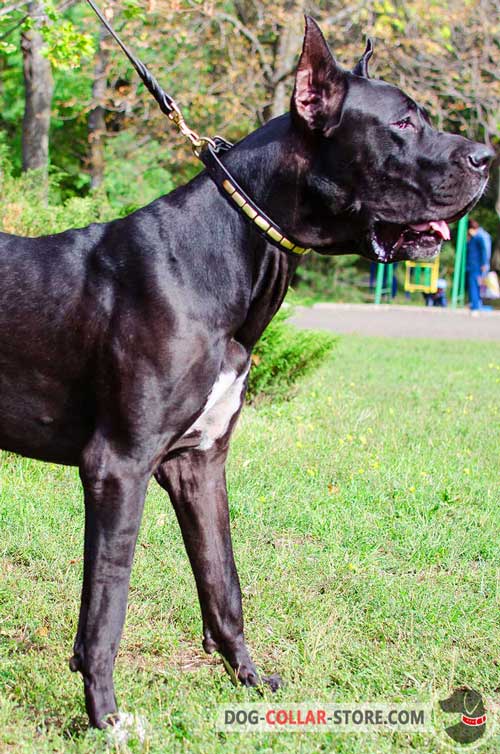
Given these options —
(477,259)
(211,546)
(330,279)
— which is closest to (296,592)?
(211,546)

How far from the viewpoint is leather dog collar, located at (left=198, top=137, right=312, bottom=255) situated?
3074mm

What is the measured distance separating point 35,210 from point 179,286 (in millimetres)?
5001

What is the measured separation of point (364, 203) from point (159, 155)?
21.2 metres

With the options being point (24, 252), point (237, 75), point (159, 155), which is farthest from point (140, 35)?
point (24, 252)

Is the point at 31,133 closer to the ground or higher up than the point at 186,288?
higher up

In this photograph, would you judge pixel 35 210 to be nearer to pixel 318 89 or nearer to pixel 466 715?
pixel 318 89

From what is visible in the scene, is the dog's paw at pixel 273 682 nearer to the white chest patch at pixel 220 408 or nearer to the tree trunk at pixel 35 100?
the white chest patch at pixel 220 408

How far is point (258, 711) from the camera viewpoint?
319 centimetres

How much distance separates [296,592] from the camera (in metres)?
4.27

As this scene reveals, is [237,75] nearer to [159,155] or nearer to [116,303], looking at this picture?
[159,155]

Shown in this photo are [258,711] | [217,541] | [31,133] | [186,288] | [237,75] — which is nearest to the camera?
[186,288]

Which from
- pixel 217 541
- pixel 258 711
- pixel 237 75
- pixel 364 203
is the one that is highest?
pixel 237 75

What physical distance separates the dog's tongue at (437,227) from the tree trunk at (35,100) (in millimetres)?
10240

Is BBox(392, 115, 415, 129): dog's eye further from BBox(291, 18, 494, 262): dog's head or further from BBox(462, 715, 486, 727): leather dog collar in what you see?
BBox(462, 715, 486, 727): leather dog collar
